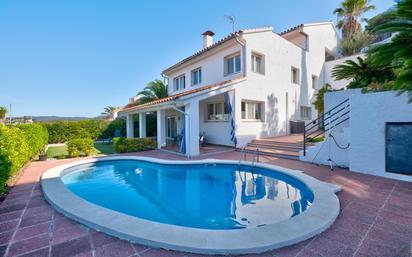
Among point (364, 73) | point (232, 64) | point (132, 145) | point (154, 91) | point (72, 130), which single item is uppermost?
point (232, 64)

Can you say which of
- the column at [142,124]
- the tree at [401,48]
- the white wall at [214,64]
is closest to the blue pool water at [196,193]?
the tree at [401,48]

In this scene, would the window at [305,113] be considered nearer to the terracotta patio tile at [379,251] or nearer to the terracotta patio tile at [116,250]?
the terracotta patio tile at [379,251]

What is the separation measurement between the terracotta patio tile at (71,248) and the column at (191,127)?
9895 mm

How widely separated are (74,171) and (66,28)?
36.1ft

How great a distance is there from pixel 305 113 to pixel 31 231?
80.8ft

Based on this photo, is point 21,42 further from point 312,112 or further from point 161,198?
point 312,112

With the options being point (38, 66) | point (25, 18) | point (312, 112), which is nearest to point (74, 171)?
point (25, 18)

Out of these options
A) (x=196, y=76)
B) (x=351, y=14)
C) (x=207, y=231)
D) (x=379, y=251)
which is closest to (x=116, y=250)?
(x=207, y=231)

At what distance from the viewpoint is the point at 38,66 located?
833 inches

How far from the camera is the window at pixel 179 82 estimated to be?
24.1 metres

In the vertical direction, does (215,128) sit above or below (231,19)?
below

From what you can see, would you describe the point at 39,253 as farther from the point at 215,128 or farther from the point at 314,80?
the point at 314,80

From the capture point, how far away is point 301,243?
394cm

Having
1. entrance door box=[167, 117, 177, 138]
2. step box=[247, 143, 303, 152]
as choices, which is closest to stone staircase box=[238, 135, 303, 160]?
step box=[247, 143, 303, 152]
